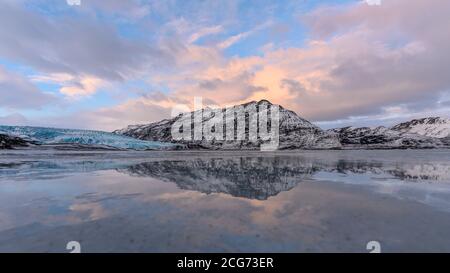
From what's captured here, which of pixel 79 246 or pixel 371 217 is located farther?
pixel 371 217

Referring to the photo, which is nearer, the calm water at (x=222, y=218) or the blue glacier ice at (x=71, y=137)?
the calm water at (x=222, y=218)

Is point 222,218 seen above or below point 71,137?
below

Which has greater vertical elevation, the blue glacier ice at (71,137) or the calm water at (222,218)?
the blue glacier ice at (71,137)

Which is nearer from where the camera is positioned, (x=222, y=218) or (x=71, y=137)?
(x=222, y=218)

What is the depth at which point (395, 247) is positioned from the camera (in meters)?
5.04

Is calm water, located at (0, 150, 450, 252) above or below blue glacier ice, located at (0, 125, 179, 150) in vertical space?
below

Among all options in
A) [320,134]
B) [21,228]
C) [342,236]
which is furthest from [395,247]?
[320,134]

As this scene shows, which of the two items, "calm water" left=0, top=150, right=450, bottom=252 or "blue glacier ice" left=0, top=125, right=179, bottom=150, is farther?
"blue glacier ice" left=0, top=125, right=179, bottom=150

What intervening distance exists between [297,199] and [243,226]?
3.62m

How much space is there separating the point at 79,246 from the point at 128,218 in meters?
1.86
